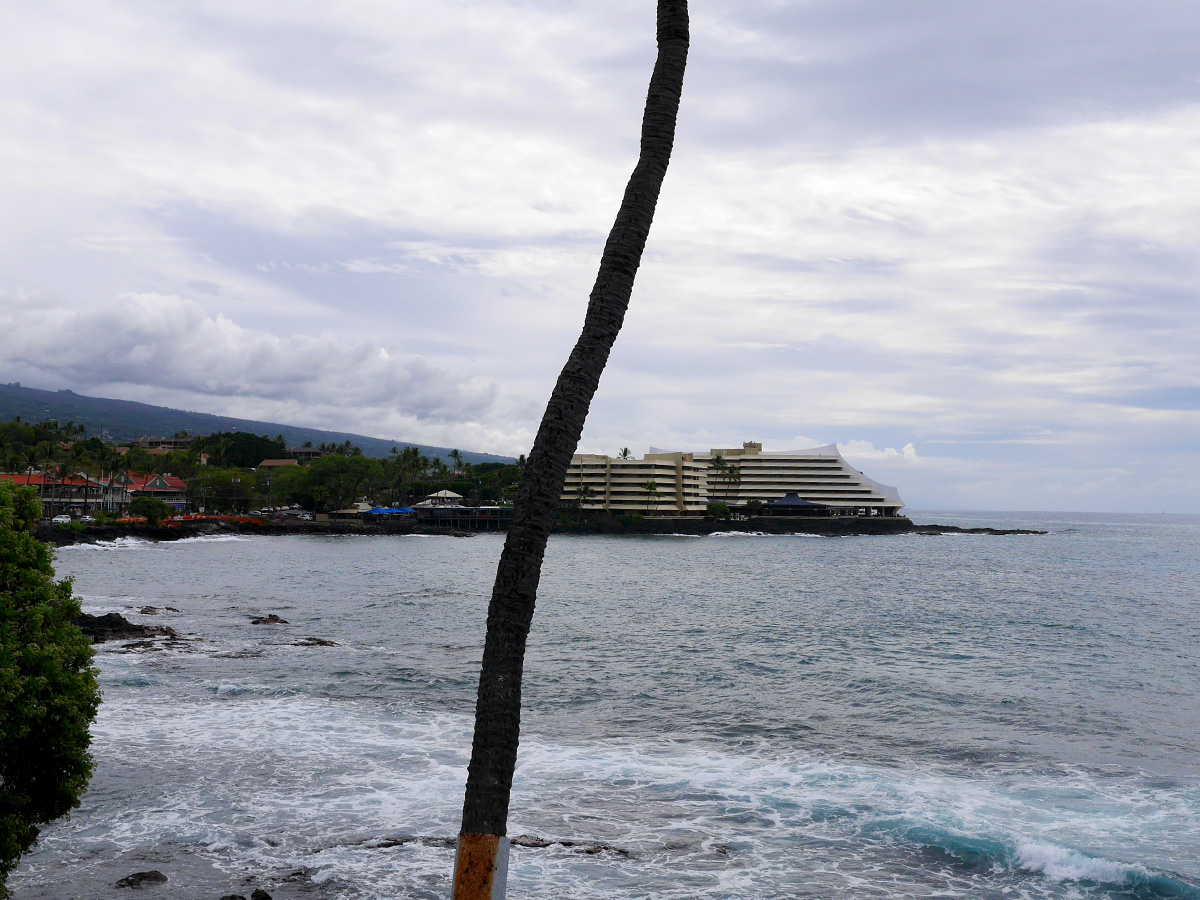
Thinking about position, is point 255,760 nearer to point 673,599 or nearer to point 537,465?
point 537,465

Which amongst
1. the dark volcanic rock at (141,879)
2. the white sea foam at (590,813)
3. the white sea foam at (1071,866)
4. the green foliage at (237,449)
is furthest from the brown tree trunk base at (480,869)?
the green foliage at (237,449)

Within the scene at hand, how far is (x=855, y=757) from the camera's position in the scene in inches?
684

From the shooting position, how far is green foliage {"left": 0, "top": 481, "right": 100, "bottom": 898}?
8.53 m

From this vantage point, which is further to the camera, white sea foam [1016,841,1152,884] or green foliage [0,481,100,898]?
white sea foam [1016,841,1152,884]

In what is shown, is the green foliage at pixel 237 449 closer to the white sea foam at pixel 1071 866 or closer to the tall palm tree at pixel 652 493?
the tall palm tree at pixel 652 493

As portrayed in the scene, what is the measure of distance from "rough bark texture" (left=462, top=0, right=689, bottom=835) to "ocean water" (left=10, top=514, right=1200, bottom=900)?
6.28m

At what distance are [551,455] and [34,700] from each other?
6537mm

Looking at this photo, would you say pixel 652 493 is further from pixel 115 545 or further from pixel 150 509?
pixel 115 545

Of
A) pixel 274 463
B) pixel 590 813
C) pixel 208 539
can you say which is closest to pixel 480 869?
pixel 590 813

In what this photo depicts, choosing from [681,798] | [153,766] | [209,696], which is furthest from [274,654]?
[681,798]

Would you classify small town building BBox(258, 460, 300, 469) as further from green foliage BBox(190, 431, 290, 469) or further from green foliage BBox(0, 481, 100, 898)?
green foliage BBox(0, 481, 100, 898)

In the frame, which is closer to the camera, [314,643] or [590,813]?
[590,813]

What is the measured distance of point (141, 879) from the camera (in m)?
10.6

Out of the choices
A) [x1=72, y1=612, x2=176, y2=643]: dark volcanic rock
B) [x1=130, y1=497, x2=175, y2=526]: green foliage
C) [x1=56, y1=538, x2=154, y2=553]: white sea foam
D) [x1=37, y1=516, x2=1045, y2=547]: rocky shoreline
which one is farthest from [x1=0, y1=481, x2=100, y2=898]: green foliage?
[x1=37, y1=516, x2=1045, y2=547]: rocky shoreline
